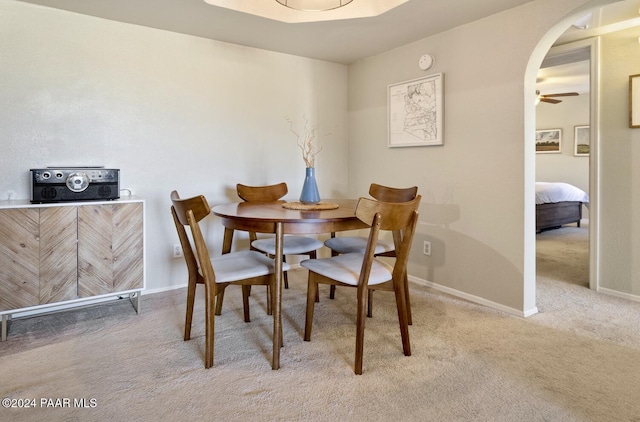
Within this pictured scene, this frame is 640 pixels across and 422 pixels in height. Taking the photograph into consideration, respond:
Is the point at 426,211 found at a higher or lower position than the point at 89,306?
higher

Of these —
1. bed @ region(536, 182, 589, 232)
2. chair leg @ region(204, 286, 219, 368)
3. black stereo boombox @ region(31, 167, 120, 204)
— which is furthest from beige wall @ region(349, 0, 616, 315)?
bed @ region(536, 182, 589, 232)

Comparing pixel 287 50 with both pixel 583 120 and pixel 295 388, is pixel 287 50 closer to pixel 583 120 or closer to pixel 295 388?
pixel 295 388

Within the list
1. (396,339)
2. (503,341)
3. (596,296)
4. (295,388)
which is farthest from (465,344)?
(596,296)

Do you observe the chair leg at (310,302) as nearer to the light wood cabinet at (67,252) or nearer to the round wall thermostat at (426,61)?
the light wood cabinet at (67,252)

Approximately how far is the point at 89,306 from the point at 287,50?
269 cm

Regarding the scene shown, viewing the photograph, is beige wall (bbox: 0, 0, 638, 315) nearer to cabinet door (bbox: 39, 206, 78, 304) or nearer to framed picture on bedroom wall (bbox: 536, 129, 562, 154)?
cabinet door (bbox: 39, 206, 78, 304)

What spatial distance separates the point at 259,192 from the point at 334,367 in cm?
155

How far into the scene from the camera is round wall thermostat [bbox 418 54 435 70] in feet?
10.1

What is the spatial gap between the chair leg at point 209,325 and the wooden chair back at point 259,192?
3.79 ft

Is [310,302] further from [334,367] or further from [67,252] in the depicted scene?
[67,252]

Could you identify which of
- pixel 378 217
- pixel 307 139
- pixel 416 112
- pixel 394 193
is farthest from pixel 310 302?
pixel 307 139

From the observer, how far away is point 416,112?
3.25m

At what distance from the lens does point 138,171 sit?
2934mm

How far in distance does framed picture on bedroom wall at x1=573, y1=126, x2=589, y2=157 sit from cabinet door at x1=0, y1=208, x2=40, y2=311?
8078 mm
